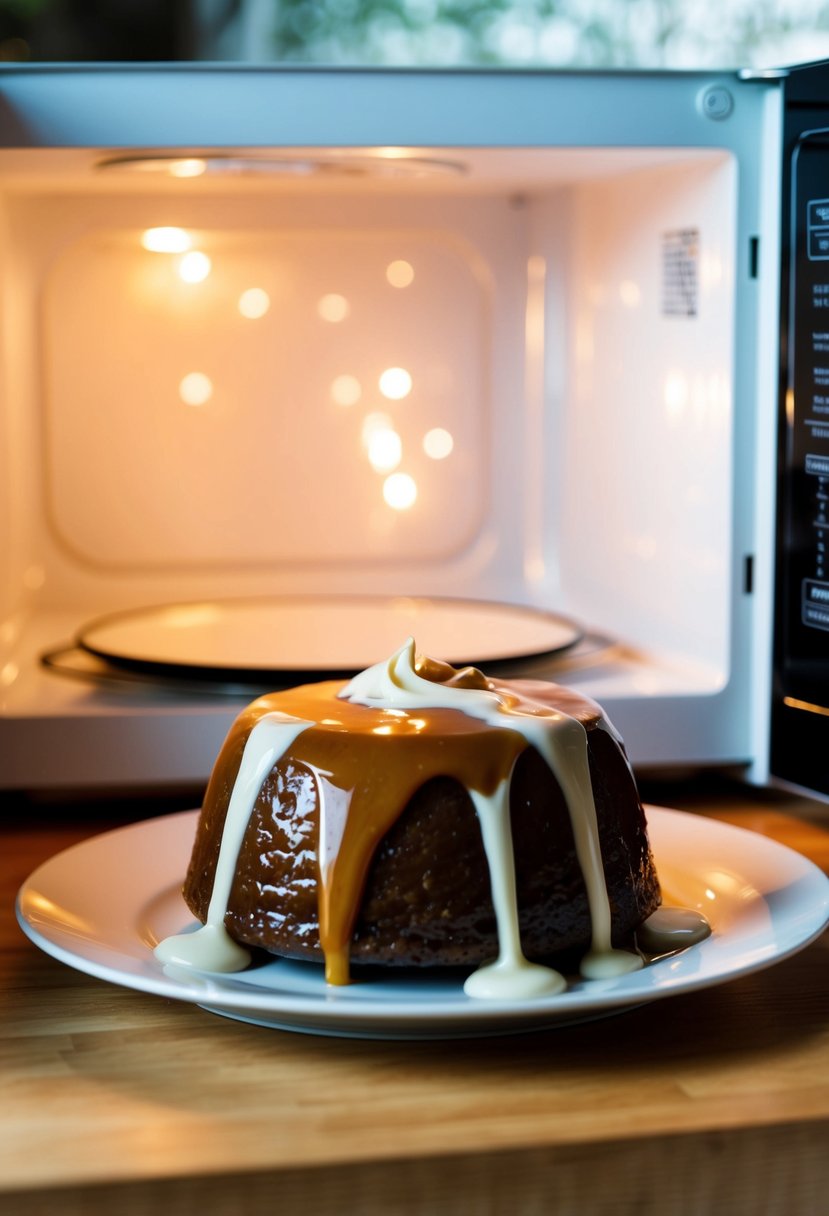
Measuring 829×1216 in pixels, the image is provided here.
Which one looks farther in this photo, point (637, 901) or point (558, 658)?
point (558, 658)

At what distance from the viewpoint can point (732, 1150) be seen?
0.54 meters

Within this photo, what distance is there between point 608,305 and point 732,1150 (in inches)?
30.2

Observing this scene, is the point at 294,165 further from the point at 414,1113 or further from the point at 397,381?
the point at 414,1113

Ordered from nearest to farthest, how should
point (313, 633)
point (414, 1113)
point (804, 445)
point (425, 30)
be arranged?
point (414, 1113) → point (804, 445) → point (313, 633) → point (425, 30)

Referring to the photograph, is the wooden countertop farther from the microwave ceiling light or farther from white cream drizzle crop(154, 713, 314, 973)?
the microwave ceiling light

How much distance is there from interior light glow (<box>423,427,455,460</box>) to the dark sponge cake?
2.08 feet

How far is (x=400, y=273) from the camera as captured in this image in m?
1.26

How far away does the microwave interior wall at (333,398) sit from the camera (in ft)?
3.81

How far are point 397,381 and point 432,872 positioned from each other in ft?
2.33

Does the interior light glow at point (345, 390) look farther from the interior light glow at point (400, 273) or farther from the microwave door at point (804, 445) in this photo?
the microwave door at point (804, 445)

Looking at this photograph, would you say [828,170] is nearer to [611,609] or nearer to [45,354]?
[611,609]

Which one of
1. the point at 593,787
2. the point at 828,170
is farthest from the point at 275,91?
the point at 593,787

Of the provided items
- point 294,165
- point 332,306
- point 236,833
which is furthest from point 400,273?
point 236,833

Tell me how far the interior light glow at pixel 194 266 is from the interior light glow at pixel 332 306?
0.32 feet
